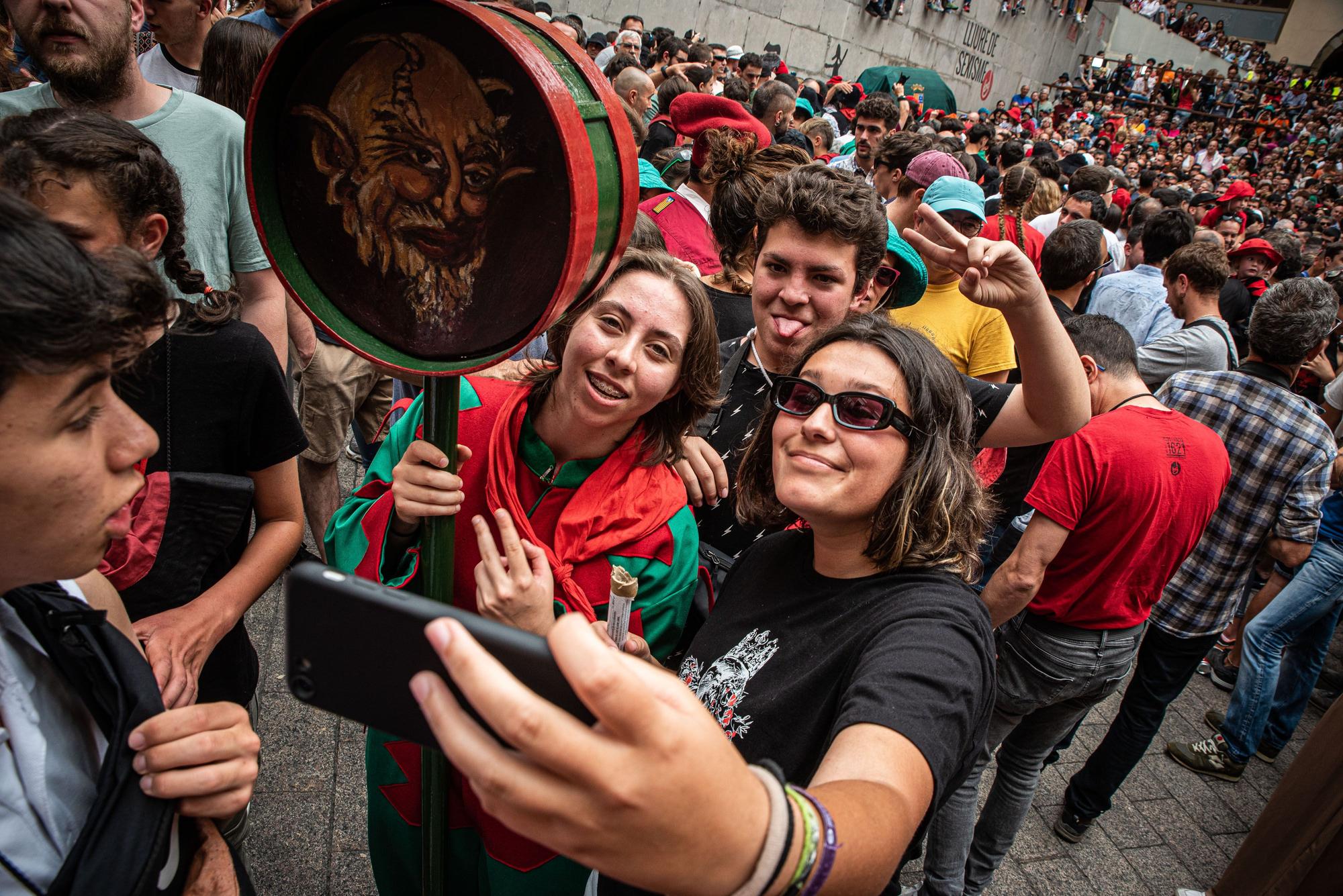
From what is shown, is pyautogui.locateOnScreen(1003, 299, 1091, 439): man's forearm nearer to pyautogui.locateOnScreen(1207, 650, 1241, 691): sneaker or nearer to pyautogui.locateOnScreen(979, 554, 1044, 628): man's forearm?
pyautogui.locateOnScreen(979, 554, 1044, 628): man's forearm

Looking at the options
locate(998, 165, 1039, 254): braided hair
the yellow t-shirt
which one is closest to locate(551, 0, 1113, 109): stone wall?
locate(998, 165, 1039, 254): braided hair

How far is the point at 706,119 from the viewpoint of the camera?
4.55 meters

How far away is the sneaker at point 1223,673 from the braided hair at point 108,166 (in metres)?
5.56

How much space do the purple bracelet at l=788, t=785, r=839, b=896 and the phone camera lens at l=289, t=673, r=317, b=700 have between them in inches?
21.5

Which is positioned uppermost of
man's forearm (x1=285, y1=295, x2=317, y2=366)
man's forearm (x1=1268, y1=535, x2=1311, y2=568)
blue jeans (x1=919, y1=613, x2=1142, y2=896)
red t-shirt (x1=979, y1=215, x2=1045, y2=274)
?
red t-shirt (x1=979, y1=215, x2=1045, y2=274)

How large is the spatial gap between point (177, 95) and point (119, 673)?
7.56ft

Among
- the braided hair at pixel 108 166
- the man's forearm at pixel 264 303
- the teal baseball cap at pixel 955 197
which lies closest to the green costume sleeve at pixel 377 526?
the braided hair at pixel 108 166

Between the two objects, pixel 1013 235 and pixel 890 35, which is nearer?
pixel 1013 235

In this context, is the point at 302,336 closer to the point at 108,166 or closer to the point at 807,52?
the point at 108,166

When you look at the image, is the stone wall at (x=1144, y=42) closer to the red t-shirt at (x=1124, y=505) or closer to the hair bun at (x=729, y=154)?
the hair bun at (x=729, y=154)

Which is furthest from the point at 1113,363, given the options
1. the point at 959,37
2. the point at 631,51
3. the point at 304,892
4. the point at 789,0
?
the point at 959,37

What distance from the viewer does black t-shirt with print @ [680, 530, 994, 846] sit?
1225mm

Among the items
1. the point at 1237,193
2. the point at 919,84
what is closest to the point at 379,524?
the point at 1237,193

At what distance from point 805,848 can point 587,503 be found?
45.1 inches
